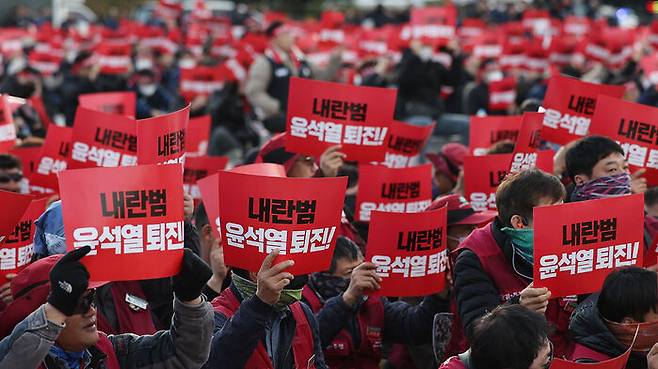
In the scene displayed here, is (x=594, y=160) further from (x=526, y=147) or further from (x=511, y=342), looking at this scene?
(x=511, y=342)

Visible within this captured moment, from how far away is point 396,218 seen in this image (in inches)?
222

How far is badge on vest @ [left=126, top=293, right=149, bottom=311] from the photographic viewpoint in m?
4.93

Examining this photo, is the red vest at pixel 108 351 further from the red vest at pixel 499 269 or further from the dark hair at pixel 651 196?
the dark hair at pixel 651 196

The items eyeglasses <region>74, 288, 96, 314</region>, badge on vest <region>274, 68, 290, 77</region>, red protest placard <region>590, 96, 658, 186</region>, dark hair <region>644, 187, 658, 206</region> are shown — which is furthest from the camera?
badge on vest <region>274, 68, 290, 77</region>

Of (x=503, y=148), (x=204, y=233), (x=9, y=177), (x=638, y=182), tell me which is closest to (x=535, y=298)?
(x=204, y=233)

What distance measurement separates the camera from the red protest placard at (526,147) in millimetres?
6734

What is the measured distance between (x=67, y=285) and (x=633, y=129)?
4.26 metres

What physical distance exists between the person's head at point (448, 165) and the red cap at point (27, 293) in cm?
478

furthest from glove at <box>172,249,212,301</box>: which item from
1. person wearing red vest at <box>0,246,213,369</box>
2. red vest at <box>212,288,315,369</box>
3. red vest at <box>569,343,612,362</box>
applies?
→ red vest at <box>569,343,612,362</box>

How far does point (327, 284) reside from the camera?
5.50m

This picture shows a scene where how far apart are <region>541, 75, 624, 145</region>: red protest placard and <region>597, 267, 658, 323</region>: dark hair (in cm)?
336

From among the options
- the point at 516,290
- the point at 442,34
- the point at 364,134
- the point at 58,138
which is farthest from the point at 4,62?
the point at 516,290

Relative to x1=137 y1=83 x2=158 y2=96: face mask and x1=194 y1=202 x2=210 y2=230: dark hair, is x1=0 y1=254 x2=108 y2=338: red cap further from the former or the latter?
x1=137 y1=83 x2=158 y2=96: face mask

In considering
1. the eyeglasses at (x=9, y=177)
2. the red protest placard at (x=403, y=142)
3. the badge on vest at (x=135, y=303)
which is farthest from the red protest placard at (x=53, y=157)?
the badge on vest at (x=135, y=303)
